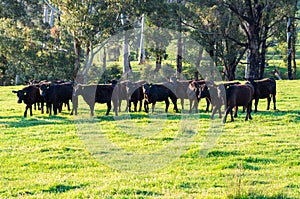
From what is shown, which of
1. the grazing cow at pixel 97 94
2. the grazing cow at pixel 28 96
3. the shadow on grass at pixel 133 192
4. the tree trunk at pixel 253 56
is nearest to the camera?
the shadow on grass at pixel 133 192

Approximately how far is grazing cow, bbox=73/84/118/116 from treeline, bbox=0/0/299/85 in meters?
18.0

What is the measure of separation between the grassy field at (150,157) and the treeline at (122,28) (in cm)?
1952

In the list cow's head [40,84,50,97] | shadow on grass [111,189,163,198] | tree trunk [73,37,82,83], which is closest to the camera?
shadow on grass [111,189,163,198]

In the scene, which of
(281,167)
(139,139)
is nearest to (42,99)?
(139,139)

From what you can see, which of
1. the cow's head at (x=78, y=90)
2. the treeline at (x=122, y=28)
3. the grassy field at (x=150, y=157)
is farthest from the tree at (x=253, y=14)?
the cow's head at (x=78, y=90)

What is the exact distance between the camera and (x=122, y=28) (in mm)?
41281

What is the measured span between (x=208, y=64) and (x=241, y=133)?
33403mm

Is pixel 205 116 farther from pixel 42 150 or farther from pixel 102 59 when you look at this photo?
pixel 102 59

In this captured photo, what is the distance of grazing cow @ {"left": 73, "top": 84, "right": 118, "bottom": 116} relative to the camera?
21219 mm

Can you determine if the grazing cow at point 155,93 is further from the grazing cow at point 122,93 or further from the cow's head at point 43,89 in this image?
the cow's head at point 43,89

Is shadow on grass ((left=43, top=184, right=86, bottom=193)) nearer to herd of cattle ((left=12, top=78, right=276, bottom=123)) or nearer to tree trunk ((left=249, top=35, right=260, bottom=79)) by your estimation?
herd of cattle ((left=12, top=78, right=276, bottom=123))

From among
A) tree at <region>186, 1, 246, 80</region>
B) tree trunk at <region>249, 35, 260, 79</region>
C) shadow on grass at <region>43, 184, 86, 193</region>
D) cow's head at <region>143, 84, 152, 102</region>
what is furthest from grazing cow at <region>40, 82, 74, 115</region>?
tree trunk at <region>249, 35, 260, 79</region>

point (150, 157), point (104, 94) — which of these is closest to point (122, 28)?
point (104, 94)

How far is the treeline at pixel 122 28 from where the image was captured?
128ft
